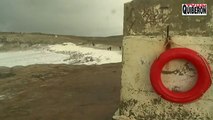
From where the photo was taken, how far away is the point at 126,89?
5797 mm

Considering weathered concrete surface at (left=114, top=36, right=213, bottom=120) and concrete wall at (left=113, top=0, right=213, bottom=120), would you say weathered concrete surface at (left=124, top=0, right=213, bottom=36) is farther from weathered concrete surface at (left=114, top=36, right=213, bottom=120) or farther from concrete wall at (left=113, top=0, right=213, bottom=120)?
weathered concrete surface at (left=114, top=36, right=213, bottom=120)

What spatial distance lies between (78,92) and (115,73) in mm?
3565

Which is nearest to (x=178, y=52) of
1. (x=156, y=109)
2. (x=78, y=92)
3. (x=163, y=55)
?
(x=163, y=55)

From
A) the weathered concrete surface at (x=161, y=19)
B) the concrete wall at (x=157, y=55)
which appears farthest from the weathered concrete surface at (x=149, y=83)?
the weathered concrete surface at (x=161, y=19)

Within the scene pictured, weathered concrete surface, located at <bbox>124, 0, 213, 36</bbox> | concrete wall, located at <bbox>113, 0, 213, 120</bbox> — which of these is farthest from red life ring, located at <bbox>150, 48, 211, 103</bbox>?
weathered concrete surface, located at <bbox>124, 0, 213, 36</bbox>

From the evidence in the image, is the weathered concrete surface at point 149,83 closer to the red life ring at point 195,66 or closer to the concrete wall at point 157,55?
the concrete wall at point 157,55

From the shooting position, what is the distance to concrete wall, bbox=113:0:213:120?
17.5 feet

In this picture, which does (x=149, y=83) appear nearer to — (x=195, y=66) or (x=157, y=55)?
(x=157, y=55)

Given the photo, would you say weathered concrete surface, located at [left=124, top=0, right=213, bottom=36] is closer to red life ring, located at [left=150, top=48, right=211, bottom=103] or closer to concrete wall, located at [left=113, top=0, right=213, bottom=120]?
concrete wall, located at [left=113, top=0, right=213, bottom=120]

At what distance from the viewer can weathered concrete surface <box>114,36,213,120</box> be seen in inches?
212

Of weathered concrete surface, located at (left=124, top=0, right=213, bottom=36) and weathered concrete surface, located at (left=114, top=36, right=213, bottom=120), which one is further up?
weathered concrete surface, located at (left=124, top=0, right=213, bottom=36)

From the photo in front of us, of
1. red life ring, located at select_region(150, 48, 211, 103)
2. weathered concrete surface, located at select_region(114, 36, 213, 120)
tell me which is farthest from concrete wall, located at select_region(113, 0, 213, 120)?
red life ring, located at select_region(150, 48, 211, 103)

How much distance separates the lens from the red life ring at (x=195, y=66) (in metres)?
5.19

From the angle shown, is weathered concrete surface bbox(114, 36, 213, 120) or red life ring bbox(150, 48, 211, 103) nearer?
red life ring bbox(150, 48, 211, 103)
